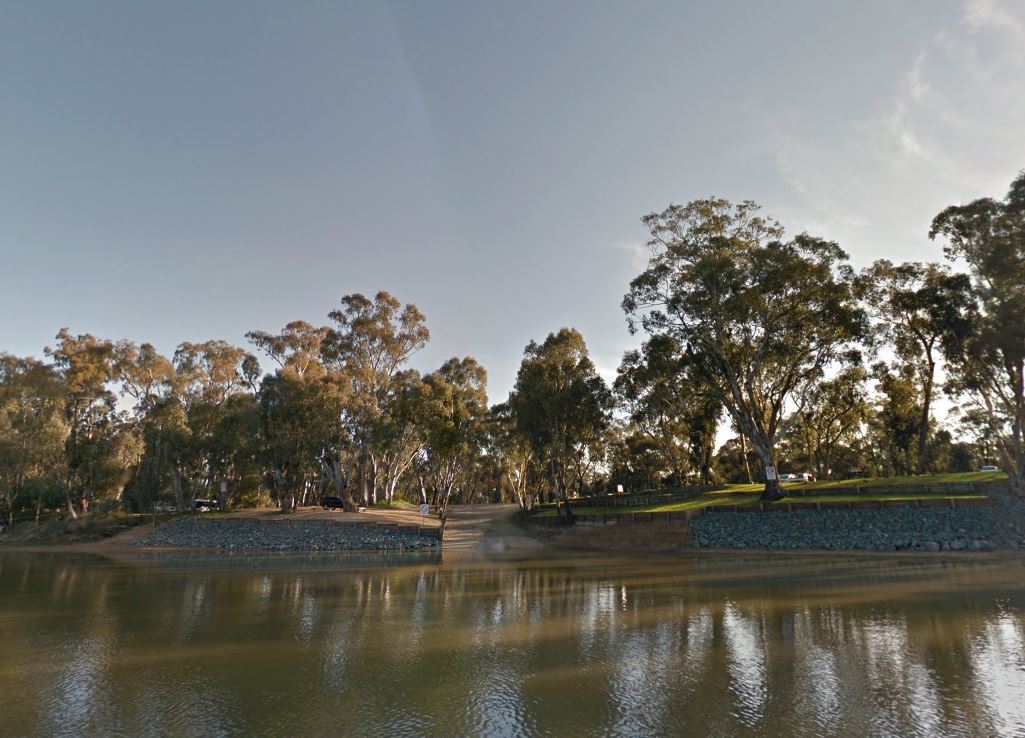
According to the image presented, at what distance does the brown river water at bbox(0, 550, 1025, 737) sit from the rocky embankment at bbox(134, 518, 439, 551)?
19.2 metres

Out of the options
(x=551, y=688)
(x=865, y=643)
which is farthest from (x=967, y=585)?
(x=551, y=688)

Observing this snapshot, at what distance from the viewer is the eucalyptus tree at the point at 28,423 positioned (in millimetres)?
48375

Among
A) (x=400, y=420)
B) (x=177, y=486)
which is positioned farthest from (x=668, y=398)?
(x=177, y=486)

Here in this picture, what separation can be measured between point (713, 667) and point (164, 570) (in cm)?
2883

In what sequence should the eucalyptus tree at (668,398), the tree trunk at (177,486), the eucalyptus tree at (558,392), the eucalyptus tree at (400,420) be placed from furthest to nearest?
the tree trunk at (177,486) → the eucalyptus tree at (400,420) → the eucalyptus tree at (558,392) → the eucalyptus tree at (668,398)

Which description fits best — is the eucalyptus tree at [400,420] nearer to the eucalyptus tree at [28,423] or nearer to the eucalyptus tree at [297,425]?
the eucalyptus tree at [297,425]

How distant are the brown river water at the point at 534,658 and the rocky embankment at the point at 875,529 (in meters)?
4.77

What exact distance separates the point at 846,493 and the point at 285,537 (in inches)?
1480

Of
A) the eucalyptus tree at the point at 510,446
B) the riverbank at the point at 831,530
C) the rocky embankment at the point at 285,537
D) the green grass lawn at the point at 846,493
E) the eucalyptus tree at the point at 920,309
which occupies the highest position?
the eucalyptus tree at the point at 920,309

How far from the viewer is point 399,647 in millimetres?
12008

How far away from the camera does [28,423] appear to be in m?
50.2

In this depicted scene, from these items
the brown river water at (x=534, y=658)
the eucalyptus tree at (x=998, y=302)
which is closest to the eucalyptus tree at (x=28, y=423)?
the brown river water at (x=534, y=658)

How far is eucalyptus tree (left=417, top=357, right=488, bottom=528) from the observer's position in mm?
45781

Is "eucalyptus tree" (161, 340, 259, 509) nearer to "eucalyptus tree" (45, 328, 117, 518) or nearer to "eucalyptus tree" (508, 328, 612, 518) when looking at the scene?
"eucalyptus tree" (45, 328, 117, 518)
